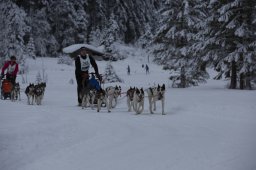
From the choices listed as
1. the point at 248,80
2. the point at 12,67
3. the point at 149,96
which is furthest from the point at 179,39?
the point at 149,96

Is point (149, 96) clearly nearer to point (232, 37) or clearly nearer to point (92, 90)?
point (92, 90)

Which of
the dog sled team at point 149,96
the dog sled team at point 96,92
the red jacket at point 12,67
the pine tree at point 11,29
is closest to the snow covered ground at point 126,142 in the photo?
the dog sled team at point 149,96

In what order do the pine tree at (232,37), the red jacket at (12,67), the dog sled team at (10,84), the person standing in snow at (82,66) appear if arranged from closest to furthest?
the person standing in snow at (82,66), the dog sled team at (10,84), the red jacket at (12,67), the pine tree at (232,37)

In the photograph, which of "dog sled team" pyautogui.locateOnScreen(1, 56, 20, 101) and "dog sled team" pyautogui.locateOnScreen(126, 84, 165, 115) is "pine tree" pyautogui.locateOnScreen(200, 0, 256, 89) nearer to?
"dog sled team" pyautogui.locateOnScreen(126, 84, 165, 115)

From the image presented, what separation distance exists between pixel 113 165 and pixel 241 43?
15.4m

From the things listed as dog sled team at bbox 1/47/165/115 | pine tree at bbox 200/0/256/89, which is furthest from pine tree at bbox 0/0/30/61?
dog sled team at bbox 1/47/165/115

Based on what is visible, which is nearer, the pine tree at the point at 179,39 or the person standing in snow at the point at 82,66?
the person standing in snow at the point at 82,66

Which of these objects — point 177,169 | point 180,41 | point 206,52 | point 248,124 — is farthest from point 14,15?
point 177,169

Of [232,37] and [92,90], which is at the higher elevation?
[232,37]

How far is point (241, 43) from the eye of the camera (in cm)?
2033

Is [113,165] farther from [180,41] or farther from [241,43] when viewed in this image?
[180,41]

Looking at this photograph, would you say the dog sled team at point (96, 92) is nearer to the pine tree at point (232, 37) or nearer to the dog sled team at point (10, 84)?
the dog sled team at point (10, 84)

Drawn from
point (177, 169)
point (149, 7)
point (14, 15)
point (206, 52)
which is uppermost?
point (149, 7)

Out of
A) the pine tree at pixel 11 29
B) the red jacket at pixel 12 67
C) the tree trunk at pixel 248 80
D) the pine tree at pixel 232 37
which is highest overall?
the pine tree at pixel 11 29
